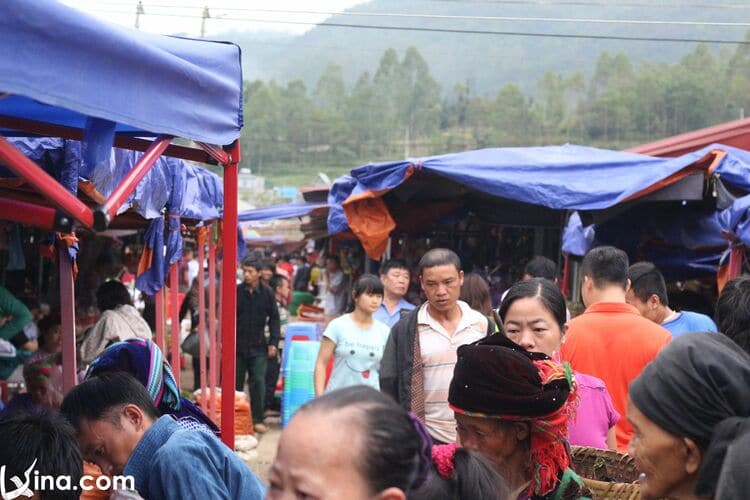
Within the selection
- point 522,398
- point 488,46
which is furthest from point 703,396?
point 488,46

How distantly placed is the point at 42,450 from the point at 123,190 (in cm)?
78

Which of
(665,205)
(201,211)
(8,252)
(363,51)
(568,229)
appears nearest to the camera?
(201,211)

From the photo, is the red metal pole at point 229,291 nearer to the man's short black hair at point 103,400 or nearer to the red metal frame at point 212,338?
the man's short black hair at point 103,400

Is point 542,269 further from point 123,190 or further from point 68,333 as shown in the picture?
point 123,190

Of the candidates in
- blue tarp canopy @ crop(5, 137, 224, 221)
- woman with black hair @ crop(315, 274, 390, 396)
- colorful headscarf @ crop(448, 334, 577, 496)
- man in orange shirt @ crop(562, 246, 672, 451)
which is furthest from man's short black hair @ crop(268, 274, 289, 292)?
colorful headscarf @ crop(448, 334, 577, 496)

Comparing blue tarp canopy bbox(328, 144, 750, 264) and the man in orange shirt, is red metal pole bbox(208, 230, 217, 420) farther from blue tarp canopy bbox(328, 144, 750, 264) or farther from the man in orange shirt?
the man in orange shirt

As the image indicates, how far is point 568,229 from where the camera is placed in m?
10.6

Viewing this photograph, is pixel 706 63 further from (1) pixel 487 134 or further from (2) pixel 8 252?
(2) pixel 8 252

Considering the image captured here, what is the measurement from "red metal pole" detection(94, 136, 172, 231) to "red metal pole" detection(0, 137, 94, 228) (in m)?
0.02

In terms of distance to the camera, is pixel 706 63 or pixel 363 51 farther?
pixel 363 51

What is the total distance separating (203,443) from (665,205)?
7.71 metres

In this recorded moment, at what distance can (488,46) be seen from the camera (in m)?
162

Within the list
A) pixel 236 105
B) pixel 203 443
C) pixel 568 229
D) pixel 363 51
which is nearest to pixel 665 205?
pixel 568 229

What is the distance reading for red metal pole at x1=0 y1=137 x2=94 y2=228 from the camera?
7.32ft
